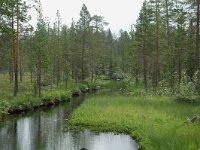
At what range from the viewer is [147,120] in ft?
88.4

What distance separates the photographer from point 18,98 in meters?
Result: 39.0

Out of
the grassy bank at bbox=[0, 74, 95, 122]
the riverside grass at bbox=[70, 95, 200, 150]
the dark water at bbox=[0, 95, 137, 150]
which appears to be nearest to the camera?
the riverside grass at bbox=[70, 95, 200, 150]

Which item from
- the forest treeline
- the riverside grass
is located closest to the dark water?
the riverside grass

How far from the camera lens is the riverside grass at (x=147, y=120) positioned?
17.8m

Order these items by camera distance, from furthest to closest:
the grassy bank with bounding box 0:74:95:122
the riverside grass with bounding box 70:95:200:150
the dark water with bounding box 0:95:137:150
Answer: the grassy bank with bounding box 0:74:95:122 → the dark water with bounding box 0:95:137:150 → the riverside grass with bounding box 70:95:200:150

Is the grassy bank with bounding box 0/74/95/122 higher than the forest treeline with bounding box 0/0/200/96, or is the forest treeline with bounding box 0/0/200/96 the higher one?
the forest treeline with bounding box 0/0/200/96

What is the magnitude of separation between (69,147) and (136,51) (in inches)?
1920

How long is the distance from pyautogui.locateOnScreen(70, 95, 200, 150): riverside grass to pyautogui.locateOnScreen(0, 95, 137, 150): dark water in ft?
4.05

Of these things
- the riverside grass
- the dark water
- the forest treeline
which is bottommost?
the dark water

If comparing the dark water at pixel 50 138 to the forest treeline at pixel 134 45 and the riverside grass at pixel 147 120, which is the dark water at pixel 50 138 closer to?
the riverside grass at pixel 147 120

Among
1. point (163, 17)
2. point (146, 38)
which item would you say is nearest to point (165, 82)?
point (146, 38)

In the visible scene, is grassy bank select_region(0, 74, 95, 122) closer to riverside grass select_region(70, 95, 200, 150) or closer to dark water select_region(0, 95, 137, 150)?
dark water select_region(0, 95, 137, 150)

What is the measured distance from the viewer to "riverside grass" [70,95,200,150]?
17.8 meters

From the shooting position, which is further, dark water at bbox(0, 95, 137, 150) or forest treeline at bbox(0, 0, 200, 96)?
forest treeline at bbox(0, 0, 200, 96)
